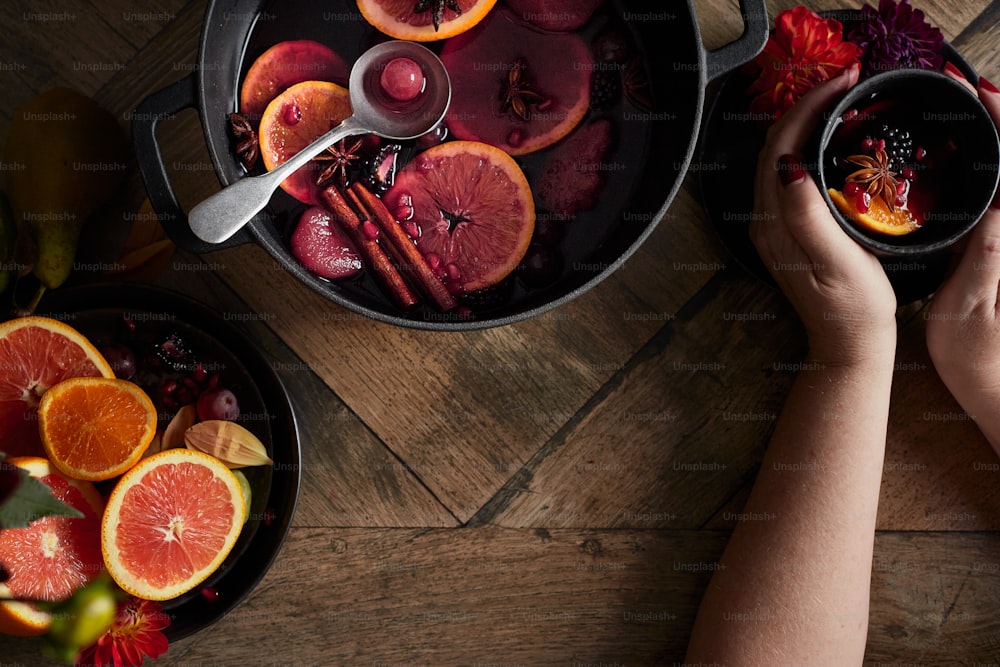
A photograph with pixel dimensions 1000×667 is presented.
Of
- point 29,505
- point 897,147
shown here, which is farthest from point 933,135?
point 29,505

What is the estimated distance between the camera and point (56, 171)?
3.58ft

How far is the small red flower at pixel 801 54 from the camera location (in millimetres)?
1026

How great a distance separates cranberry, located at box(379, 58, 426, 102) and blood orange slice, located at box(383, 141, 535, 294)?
0.09m

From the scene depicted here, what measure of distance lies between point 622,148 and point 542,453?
0.49 meters

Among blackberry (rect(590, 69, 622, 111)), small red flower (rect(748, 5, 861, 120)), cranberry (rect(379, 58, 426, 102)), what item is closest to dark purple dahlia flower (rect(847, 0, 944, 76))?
small red flower (rect(748, 5, 861, 120))

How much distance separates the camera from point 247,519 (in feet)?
3.72

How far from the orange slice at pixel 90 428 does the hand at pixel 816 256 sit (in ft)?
3.00

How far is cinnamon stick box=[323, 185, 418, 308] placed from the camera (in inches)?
42.4

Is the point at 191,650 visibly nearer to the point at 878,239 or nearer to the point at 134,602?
the point at 134,602

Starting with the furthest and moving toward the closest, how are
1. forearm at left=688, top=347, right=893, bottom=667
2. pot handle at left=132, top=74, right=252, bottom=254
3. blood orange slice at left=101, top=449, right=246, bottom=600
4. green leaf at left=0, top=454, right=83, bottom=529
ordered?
forearm at left=688, top=347, right=893, bottom=667 < blood orange slice at left=101, top=449, right=246, bottom=600 < pot handle at left=132, top=74, right=252, bottom=254 < green leaf at left=0, top=454, right=83, bottom=529

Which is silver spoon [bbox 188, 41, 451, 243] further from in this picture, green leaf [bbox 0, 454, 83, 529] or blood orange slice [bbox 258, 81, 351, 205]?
green leaf [bbox 0, 454, 83, 529]

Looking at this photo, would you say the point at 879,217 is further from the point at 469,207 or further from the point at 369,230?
the point at 369,230

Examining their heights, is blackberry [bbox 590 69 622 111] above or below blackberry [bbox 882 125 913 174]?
above

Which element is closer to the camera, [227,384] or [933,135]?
[933,135]
